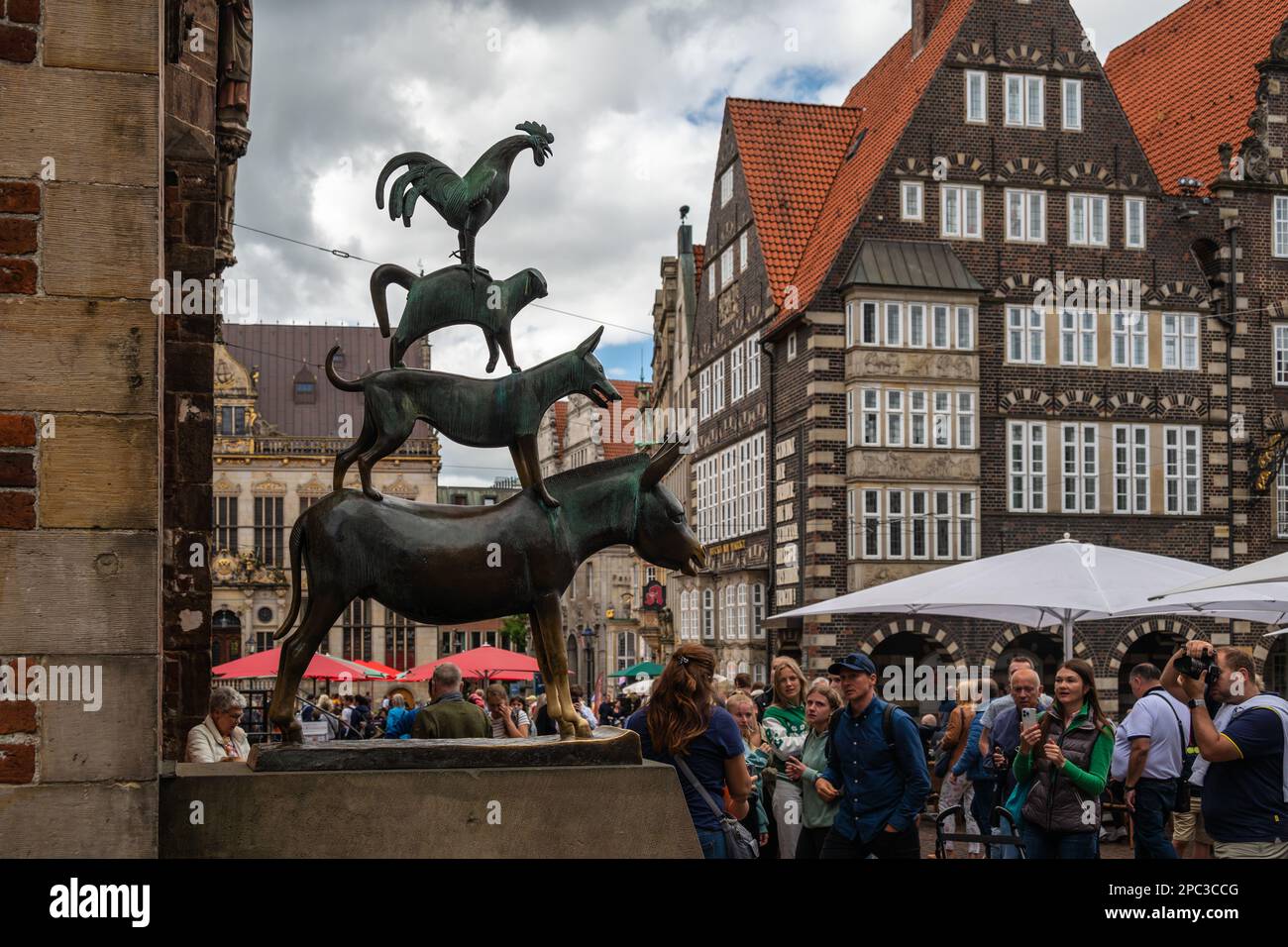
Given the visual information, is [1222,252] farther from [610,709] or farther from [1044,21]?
[610,709]

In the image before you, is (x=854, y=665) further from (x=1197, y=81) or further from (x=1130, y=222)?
(x=1197, y=81)

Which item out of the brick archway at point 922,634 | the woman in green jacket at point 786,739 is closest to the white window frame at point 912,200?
the brick archway at point 922,634

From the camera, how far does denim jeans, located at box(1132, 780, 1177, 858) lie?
8.79m

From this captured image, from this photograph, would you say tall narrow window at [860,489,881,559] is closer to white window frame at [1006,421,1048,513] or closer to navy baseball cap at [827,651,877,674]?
white window frame at [1006,421,1048,513]

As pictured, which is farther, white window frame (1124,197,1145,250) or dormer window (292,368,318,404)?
dormer window (292,368,318,404)

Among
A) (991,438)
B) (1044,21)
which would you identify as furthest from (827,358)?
(1044,21)

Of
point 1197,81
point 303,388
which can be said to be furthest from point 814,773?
point 303,388

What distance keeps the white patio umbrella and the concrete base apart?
8.39 meters

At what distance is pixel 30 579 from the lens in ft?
11.8

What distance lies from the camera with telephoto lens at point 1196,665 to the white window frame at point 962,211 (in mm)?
27243

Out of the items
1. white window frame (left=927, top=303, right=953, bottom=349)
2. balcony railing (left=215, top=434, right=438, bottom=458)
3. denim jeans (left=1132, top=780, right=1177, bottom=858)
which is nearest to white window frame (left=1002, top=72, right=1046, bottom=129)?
white window frame (left=927, top=303, right=953, bottom=349)

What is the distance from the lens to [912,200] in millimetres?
33312
